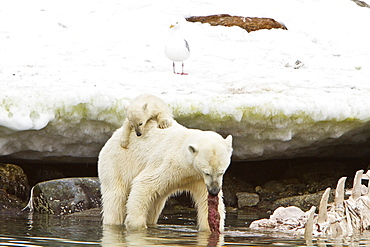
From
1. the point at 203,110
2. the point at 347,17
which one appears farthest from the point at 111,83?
the point at 347,17

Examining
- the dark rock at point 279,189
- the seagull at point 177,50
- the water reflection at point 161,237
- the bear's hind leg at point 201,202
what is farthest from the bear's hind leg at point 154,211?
the seagull at point 177,50

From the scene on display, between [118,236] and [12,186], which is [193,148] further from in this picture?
[12,186]

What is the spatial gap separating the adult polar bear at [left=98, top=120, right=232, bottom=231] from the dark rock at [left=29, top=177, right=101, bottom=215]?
1.55m

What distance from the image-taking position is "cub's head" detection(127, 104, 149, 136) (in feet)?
27.7

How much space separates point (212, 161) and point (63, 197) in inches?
156

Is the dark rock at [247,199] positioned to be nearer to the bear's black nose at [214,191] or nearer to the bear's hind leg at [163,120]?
the bear's hind leg at [163,120]

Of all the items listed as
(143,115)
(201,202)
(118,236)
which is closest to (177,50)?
(143,115)

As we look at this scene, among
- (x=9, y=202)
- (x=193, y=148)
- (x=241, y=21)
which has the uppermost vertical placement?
(x=241, y=21)

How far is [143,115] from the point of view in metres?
8.49

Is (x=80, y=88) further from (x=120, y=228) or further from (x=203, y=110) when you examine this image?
(x=120, y=228)

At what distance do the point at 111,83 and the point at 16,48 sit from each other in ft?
9.77

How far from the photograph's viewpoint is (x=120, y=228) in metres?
8.36

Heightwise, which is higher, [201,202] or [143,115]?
[143,115]

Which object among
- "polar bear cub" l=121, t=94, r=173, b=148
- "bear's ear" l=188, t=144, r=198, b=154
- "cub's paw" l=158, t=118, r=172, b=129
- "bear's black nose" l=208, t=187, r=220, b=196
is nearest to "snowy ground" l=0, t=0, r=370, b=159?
"polar bear cub" l=121, t=94, r=173, b=148
